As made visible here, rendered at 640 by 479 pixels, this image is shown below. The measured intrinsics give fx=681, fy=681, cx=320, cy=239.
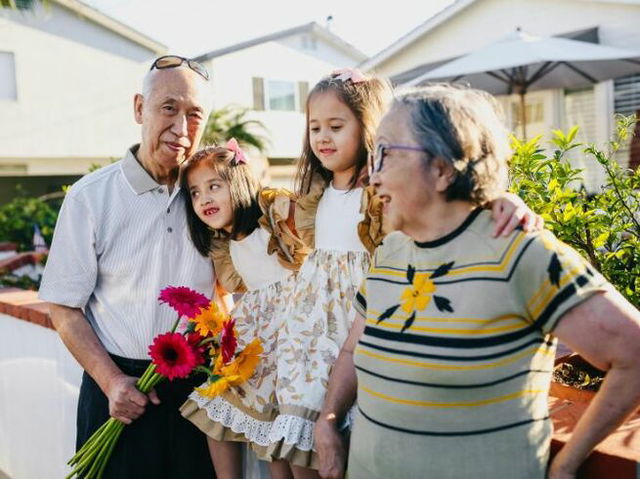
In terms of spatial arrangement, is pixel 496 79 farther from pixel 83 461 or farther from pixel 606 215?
pixel 83 461

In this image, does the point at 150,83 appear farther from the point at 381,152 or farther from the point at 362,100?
the point at 381,152

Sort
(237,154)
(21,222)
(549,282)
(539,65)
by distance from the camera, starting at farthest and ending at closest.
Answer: (21,222), (539,65), (237,154), (549,282)

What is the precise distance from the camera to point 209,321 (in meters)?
2.56

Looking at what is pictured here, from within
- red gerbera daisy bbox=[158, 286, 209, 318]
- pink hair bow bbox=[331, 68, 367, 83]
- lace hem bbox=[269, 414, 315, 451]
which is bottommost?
lace hem bbox=[269, 414, 315, 451]

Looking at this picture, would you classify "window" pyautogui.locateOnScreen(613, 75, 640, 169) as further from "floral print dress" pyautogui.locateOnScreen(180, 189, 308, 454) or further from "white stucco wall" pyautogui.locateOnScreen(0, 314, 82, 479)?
"floral print dress" pyautogui.locateOnScreen(180, 189, 308, 454)

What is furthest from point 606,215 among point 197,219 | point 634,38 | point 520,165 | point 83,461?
point 634,38

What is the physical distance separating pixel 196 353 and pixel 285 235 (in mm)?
579

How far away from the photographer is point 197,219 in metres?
2.95

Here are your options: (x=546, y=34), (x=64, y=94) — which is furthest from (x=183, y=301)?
(x=64, y=94)

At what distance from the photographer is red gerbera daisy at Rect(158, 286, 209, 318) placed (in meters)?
2.52

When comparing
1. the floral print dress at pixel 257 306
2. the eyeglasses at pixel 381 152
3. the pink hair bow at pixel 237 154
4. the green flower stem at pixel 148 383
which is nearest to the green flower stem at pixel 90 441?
the green flower stem at pixel 148 383

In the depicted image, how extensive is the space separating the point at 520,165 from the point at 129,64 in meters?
22.8

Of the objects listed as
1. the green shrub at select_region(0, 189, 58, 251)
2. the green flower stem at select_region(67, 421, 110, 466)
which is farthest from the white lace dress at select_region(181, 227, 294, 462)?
the green shrub at select_region(0, 189, 58, 251)

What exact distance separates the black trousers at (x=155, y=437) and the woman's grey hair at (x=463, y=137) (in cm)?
165
